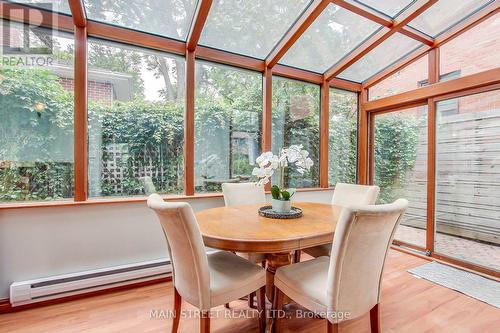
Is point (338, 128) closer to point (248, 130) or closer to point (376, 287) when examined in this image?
point (248, 130)

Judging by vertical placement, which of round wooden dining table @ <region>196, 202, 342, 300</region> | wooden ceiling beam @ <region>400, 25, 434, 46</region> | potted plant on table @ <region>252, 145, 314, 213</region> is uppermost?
wooden ceiling beam @ <region>400, 25, 434, 46</region>

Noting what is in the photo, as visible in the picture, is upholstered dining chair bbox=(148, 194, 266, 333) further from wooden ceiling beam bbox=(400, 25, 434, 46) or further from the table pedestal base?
wooden ceiling beam bbox=(400, 25, 434, 46)

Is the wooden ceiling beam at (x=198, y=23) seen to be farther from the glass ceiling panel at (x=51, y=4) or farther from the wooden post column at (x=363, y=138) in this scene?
the wooden post column at (x=363, y=138)

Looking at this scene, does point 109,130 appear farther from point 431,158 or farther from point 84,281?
point 431,158

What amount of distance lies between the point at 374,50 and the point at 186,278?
346cm

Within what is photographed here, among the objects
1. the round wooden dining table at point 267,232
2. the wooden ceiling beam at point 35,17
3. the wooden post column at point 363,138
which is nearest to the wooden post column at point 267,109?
the round wooden dining table at point 267,232

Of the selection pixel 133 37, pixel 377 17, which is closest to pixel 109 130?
pixel 133 37

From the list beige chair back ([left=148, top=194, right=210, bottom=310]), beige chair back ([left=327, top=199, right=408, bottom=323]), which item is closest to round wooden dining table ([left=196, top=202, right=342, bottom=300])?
beige chair back ([left=148, top=194, right=210, bottom=310])

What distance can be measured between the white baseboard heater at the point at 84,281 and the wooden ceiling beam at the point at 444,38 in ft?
12.4

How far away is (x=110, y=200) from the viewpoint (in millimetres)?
2293

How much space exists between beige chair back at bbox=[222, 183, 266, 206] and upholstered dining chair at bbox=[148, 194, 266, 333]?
3.16ft

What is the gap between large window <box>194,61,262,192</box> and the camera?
112 inches

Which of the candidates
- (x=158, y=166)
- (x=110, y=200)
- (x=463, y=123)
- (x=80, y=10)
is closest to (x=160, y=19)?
(x=80, y=10)

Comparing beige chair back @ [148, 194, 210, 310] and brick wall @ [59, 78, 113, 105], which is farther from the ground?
brick wall @ [59, 78, 113, 105]
